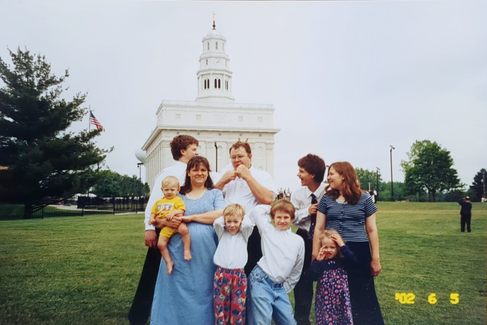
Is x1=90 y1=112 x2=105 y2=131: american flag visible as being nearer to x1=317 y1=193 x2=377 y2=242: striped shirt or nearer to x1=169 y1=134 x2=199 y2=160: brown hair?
x1=169 y1=134 x2=199 y2=160: brown hair

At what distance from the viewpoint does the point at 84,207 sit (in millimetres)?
3973

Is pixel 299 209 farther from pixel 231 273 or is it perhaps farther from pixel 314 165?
pixel 231 273

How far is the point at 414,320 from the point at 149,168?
7.84 ft

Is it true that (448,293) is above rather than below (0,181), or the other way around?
below

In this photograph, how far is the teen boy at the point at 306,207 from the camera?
3.02m

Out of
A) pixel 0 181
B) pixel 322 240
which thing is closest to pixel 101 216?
pixel 0 181

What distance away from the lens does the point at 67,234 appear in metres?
3.86

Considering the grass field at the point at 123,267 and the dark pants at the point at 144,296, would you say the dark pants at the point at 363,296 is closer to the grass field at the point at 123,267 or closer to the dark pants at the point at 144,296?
the grass field at the point at 123,267

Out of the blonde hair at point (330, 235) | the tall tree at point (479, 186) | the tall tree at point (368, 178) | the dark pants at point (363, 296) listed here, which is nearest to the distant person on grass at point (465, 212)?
the tall tree at point (479, 186)

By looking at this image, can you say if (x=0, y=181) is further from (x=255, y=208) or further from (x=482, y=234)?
(x=482, y=234)

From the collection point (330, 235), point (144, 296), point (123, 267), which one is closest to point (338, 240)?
point (330, 235)

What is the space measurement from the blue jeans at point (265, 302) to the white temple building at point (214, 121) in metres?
0.93

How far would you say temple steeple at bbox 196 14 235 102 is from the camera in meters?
3.83

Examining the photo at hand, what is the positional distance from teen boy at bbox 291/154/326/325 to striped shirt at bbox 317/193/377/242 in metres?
0.19
